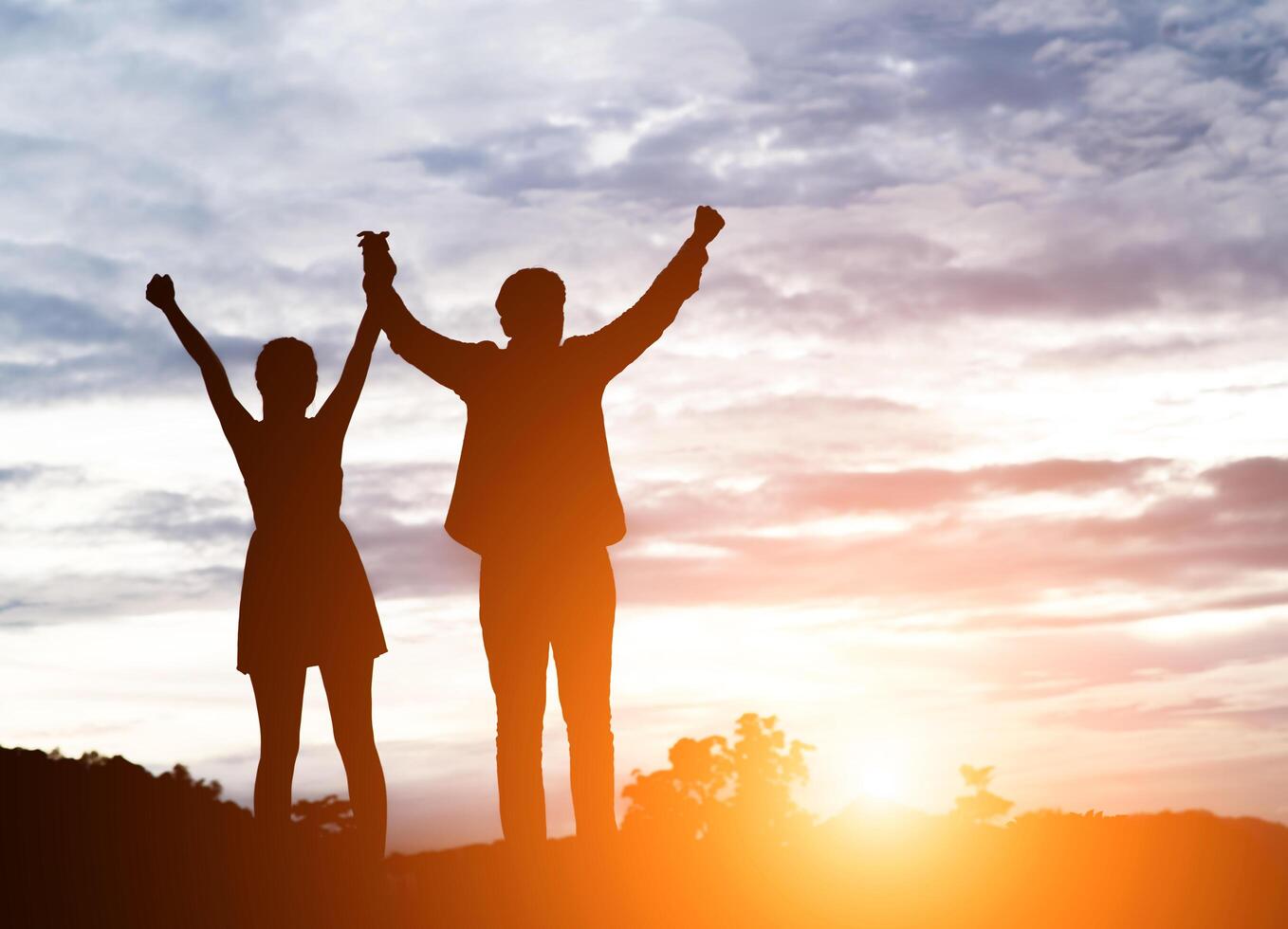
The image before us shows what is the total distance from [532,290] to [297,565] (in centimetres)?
261

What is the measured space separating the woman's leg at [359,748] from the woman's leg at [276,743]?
0.26 meters

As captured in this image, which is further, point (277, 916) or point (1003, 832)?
point (1003, 832)

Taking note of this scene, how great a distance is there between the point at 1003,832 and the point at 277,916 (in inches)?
255

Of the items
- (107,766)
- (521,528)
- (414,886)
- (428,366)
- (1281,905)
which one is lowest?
(1281,905)

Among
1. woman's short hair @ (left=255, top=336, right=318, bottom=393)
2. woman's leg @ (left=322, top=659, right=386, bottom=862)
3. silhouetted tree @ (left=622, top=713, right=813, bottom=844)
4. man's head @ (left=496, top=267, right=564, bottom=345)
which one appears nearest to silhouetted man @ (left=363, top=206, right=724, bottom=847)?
man's head @ (left=496, top=267, right=564, bottom=345)

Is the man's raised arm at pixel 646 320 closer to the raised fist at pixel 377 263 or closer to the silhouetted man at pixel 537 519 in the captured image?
the silhouetted man at pixel 537 519

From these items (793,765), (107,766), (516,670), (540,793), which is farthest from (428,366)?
(793,765)

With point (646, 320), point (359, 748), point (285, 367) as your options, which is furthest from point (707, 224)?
point (359, 748)

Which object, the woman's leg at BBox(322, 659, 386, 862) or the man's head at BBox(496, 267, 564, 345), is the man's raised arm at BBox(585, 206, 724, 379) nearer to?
the man's head at BBox(496, 267, 564, 345)

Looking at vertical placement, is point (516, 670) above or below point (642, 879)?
above

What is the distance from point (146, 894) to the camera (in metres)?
10.4

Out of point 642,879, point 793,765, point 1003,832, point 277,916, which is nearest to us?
point 277,916

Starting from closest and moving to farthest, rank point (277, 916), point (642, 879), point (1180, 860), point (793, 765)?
point (277, 916) → point (642, 879) → point (1180, 860) → point (793, 765)

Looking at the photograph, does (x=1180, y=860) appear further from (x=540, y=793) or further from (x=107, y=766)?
(x=107, y=766)
